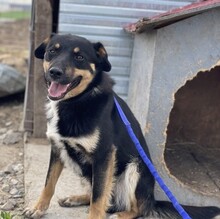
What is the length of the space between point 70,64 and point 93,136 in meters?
0.62

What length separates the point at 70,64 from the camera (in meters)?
3.77

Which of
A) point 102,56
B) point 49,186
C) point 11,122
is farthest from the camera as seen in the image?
point 11,122

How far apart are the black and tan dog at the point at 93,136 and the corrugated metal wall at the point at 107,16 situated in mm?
1722

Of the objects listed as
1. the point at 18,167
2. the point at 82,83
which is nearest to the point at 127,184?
the point at 82,83

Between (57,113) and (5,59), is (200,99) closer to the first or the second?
(57,113)

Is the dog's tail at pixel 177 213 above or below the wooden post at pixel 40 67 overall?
below

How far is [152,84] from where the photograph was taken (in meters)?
4.50

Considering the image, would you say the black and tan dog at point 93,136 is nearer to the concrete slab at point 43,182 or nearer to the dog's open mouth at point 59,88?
the dog's open mouth at point 59,88

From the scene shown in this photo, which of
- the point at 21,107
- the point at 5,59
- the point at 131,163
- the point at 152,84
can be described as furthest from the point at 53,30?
the point at 5,59

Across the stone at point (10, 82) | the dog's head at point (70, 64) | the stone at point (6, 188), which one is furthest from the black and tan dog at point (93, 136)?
the stone at point (10, 82)

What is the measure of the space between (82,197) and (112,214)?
0.39 metres

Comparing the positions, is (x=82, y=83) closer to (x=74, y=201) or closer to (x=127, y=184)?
(x=127, y=184)

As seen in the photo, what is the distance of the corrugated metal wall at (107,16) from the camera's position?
584cm

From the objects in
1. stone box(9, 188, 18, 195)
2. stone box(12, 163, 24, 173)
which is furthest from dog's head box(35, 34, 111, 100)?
stone box(12, 163, 24, 173)
